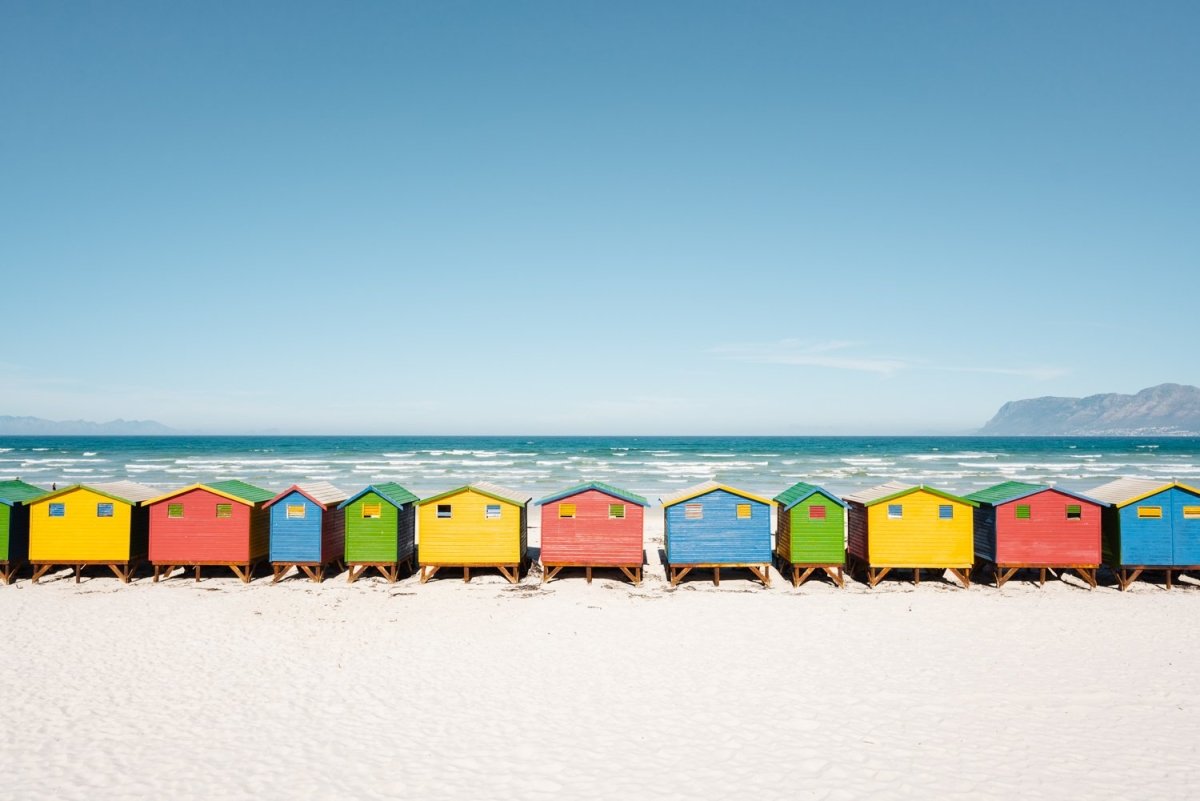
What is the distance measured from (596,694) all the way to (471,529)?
10176 mm

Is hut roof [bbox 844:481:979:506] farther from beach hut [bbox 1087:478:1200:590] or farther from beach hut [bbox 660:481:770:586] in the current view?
beach hut [bbox 1087:478:1200:590]

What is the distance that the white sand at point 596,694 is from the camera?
11141 mm

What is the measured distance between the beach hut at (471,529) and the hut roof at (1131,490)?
1894cm

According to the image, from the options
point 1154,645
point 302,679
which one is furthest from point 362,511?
point 1154,645

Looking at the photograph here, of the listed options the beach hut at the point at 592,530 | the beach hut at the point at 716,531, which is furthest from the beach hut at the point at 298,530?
the beach hut at the point at 716,531

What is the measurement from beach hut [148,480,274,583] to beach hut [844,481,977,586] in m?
19.8

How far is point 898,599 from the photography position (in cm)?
2197

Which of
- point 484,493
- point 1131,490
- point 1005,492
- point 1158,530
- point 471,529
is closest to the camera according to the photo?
point 1158,530

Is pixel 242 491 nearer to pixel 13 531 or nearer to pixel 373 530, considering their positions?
pixel 373 530

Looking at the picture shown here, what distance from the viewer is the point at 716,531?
923 inches

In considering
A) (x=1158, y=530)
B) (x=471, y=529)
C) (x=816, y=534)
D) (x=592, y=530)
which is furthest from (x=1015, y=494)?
(x=471, y=529)

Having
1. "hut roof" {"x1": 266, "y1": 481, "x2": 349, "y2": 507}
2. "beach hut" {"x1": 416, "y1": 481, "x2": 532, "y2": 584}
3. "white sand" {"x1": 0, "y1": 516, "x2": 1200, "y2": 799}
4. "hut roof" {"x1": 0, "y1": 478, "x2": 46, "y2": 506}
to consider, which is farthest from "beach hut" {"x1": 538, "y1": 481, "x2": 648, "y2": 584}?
"hut roof" {"x1": 0, "y1": 478, "x2": 46, "y2": 506}

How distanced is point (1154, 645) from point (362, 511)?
21.6 meters

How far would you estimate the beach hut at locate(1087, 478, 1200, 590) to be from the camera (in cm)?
2306
